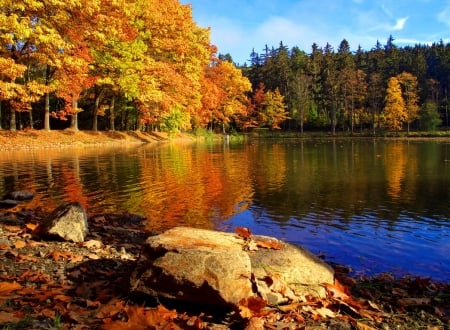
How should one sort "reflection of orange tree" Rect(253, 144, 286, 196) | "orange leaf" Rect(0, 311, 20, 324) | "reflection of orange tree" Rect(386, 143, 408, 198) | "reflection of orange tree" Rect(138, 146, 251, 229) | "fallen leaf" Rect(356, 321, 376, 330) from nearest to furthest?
"orange leaf" Rect(0, 311, 20, 324)
"fallen leaf" Rect(356, 321, 376, 330)
"reflection of orange tree" Rect(138, 146, 251, 229)
"reflection of orange tree" Rect(386, 143, 408, 198)
"reflection of orange tree" Rect(253, 144, 286, 196)

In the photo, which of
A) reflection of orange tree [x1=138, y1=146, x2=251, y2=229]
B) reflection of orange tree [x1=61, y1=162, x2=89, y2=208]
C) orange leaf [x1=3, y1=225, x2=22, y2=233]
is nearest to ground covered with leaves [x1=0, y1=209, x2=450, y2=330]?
orange leaf [x1=3, y1=225, x2=22, y2=233]

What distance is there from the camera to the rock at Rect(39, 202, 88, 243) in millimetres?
7613

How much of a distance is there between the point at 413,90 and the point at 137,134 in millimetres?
62445

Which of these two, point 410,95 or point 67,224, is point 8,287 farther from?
point 410,95

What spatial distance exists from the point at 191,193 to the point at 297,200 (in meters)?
3.88

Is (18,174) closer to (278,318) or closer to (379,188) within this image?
(379,188)

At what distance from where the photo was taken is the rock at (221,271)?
4711 mm

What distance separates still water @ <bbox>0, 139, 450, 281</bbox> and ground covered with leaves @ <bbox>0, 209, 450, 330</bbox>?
57.2 inches

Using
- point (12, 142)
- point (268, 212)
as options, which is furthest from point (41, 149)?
point (268, 212)

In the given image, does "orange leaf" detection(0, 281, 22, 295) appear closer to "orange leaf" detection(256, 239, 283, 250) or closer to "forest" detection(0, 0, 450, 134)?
"orange leaf" detection(256, 239, 283, 250)

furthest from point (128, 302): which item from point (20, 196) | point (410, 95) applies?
point (410, 95)

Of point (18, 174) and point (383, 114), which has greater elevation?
point (383, 114)

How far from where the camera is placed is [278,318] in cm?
486

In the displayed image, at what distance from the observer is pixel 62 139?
1563 inches
